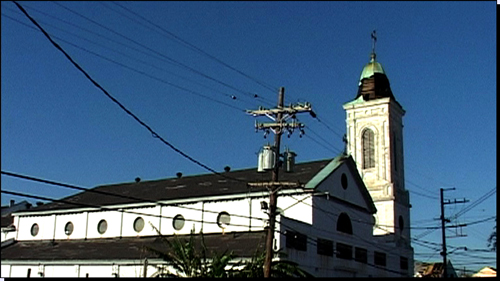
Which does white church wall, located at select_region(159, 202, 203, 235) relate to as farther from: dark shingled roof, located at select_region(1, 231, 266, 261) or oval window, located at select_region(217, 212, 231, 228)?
oval window, located at select_region(217, 212, 231, 228)

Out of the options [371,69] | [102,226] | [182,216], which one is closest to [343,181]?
[182,216]

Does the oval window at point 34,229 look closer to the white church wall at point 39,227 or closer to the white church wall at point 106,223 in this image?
the white church wall at point 39,227

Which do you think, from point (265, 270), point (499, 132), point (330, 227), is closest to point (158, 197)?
point (330, 227)

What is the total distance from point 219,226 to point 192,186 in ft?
20.7

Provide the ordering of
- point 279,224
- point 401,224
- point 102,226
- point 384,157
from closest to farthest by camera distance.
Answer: point 279,224
point 102,226
point 401,224
point 384,157

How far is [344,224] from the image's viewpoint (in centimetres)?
4500

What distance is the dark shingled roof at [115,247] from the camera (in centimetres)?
3834

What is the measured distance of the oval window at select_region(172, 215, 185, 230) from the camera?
1764 inches

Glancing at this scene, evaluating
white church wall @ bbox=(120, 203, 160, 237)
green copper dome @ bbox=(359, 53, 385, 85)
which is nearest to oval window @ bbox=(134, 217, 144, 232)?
white church wall @ bbox=(120, 203, 160, 237)

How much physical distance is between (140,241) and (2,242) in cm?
1414

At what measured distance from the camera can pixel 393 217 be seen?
200 feet

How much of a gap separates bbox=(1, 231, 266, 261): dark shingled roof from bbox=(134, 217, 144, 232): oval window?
76 centimetres

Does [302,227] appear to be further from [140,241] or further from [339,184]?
[140,241]

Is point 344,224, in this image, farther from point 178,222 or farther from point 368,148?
point 368,148
